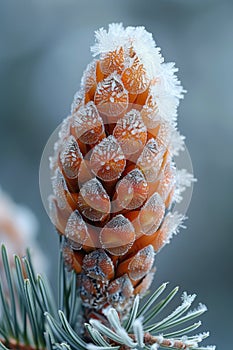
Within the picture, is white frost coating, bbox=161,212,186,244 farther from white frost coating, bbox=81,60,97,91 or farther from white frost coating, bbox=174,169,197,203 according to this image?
white frost coating, bbox=81,60,97,91

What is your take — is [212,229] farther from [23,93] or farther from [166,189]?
[166,189]

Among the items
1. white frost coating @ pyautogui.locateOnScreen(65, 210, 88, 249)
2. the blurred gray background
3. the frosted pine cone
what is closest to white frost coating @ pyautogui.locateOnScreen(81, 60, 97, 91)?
the frosted pine cone

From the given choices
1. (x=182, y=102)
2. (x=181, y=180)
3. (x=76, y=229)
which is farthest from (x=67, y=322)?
(x=182, y=102)

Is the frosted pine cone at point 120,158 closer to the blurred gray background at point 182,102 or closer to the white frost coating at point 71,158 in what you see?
the white frost coating at point 71,158

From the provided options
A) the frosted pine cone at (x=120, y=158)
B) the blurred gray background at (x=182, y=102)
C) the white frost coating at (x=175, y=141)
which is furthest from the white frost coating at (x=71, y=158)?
the blurred gray background at (x=182, y=102)

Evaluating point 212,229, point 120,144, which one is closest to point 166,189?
point 120,144

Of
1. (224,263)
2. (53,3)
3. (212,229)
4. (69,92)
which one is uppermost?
(53,3)
